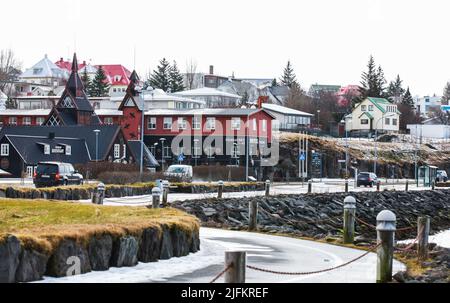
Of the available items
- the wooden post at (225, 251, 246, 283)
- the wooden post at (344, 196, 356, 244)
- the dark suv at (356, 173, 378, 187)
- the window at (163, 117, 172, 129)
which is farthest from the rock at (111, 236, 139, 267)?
the window at (163, 117, 172, 129)

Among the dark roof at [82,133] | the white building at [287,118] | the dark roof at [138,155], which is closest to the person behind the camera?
the dark roof at [82,133]

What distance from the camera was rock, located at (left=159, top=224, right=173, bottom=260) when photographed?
18391mm

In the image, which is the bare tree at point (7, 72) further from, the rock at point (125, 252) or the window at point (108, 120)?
the rock at point (125, 252)

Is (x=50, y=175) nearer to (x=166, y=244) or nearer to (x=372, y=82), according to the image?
(x=166, y=244)

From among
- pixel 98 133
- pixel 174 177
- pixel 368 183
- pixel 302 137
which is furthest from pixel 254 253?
pixel 302 137

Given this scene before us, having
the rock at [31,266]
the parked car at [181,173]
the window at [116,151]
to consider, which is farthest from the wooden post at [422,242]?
the window at [116,151]

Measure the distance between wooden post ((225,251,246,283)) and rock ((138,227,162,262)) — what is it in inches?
242

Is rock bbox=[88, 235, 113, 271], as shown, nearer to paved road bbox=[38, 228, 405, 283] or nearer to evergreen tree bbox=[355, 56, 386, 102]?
paved road bbox=[38, 228, 405, 283]

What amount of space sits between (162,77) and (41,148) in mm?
94191

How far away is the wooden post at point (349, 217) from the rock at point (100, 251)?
9048 mm

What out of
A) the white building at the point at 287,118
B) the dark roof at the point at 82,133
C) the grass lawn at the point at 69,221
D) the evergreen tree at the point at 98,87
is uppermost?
the evergreen tree at the point at 98,87

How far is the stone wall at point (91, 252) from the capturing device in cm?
1356

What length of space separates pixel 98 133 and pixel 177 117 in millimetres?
19009

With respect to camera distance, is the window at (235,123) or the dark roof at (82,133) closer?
the dark roof at (82,133)
